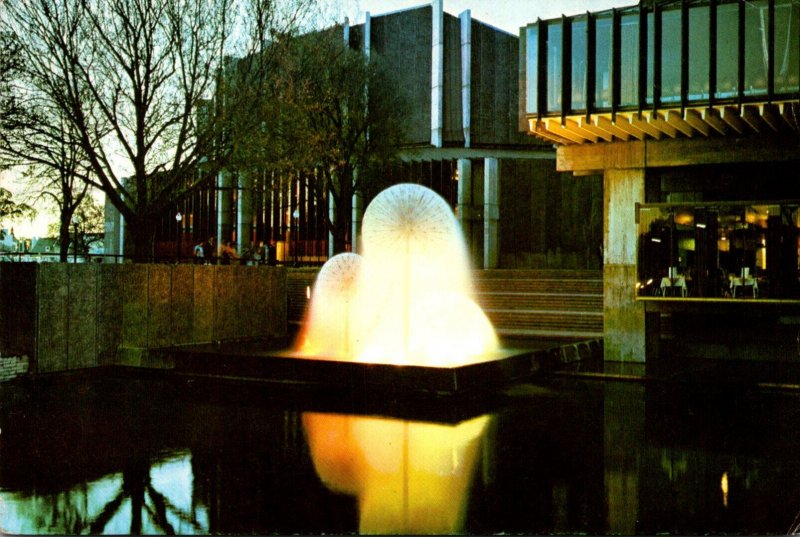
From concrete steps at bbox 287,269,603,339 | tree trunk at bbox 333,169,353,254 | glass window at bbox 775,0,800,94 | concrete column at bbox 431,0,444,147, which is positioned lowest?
concrete steps at bbox 287,269,603,339

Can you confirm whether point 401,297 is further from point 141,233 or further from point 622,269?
point 141,233

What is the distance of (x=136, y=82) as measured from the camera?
60.1 ft

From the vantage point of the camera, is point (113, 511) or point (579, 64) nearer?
point (113, 511)

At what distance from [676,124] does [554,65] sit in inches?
116

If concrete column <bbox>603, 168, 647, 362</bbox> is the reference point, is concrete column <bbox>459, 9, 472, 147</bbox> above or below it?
above

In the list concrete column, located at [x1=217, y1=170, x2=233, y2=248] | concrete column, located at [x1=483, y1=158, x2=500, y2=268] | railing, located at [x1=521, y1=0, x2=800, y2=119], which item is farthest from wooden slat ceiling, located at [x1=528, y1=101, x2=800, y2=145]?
concrete column, located at [x1=217, y1=170, x2=233, y2=248]

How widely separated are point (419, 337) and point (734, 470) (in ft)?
27.2

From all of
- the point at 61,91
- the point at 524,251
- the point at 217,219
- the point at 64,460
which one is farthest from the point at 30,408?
the point at 217,219

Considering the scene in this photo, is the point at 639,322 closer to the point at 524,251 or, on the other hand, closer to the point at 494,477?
the point at 494,477

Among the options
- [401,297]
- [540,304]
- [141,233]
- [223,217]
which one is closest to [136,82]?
[141,233]

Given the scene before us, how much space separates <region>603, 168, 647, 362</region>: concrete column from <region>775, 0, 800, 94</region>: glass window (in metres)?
3.70

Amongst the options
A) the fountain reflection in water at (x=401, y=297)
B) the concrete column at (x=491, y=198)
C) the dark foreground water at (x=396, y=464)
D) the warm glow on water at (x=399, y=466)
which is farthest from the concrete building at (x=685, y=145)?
the concrete column at (x=491, y=198)

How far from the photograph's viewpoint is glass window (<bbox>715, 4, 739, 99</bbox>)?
Answer: 589 inches

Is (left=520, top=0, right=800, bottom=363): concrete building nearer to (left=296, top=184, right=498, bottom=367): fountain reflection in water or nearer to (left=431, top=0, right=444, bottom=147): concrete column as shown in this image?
(left=296, top=184, right=498, bottom=367): fountain reflection in water
